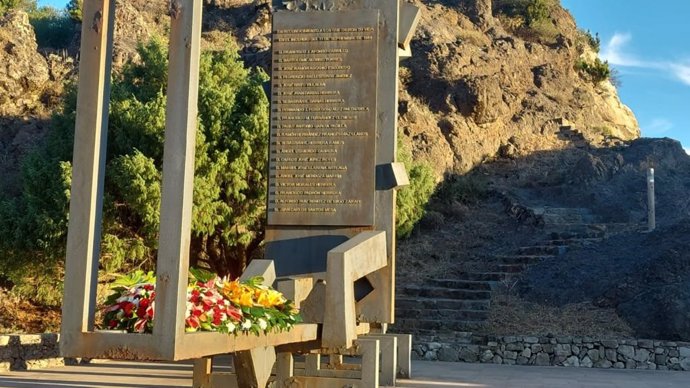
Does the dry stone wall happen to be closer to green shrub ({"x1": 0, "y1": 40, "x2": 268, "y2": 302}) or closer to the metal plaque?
green shrub ({"x1": 0, "y1": 40, "x2": 268, "y2": 302})

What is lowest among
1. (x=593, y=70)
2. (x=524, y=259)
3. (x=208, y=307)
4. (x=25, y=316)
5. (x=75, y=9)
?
(x=25, y=316)

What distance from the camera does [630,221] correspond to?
19656 millimetres

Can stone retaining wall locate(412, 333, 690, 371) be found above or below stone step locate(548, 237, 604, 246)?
below

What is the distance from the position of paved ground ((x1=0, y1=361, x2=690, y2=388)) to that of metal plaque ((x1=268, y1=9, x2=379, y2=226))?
2.84 metres

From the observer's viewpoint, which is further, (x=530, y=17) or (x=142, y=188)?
(x=530, y=17)

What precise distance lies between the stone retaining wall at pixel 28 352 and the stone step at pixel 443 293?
728cm

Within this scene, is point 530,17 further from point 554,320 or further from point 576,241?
point 554,320

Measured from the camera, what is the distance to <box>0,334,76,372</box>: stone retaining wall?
34.0 feet

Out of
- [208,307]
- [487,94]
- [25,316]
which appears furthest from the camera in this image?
[487,94]

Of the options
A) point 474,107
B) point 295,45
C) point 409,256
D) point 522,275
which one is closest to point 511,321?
point 522,275

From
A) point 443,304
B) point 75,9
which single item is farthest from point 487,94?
point 75,9

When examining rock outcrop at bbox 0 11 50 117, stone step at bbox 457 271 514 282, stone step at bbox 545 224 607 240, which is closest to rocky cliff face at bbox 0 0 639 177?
rock outcrop at bbox 0 11 50 117

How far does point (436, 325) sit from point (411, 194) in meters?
3.07

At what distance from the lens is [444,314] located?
14.6 metres
